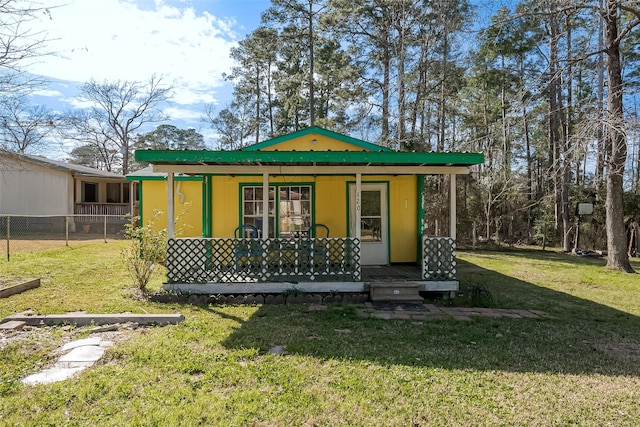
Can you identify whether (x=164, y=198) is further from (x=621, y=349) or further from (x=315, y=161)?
(x=621, y=349)

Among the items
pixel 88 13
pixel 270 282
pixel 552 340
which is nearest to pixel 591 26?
pixel 552 340

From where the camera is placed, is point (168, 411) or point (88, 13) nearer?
point (168, 411)

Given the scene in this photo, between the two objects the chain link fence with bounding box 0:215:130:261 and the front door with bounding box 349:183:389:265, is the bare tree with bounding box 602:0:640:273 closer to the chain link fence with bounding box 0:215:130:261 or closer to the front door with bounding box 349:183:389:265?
the front door with bounding box 349:183:389:265

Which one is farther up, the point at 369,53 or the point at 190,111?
the point at 190,111

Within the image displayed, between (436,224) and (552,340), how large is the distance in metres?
11.9

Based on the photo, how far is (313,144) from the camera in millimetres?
9055

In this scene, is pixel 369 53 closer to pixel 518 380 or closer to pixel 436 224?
pixel 436 224

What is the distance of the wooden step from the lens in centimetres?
662

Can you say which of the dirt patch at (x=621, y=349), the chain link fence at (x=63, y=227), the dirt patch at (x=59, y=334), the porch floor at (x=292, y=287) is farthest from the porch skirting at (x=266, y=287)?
the chain link fence at (x=63, y=227)

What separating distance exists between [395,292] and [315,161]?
2725 mm

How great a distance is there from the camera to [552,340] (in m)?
4.75

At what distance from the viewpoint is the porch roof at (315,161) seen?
247 inches

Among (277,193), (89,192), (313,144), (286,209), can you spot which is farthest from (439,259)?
(89,192)

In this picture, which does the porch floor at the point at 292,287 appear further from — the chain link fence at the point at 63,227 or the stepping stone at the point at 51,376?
the chain link fence at the point at 63,227
